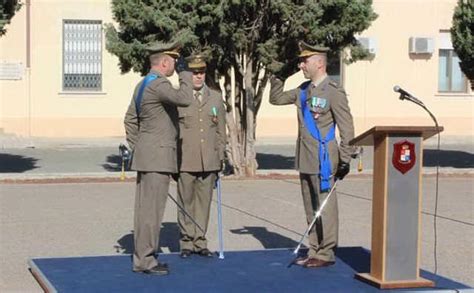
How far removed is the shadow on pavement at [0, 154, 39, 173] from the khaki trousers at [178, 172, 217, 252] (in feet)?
36.6

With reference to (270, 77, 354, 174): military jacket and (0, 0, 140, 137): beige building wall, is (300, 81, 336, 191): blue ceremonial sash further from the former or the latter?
(0, 0, 140, 137): beige building wall

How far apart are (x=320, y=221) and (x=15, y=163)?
1397 cm

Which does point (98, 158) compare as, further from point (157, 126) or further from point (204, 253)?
point (157, 126)

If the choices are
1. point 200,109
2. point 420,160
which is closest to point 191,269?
point 200,109

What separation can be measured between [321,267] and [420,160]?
4.87 feet

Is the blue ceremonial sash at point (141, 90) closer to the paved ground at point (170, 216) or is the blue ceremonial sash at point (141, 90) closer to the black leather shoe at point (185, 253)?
the black leather shoe at point (185, 253)

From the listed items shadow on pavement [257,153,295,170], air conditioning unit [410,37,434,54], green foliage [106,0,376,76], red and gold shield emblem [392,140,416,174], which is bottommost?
shadow on pavement [257,153,295,170]

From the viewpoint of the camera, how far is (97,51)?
92.4ft

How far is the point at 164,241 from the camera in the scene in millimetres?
10312

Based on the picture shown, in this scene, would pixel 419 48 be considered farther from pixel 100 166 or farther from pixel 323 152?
pixel 323 152

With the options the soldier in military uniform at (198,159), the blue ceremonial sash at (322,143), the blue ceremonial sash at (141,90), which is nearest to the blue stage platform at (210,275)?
the soldier in military uniform at (198,159)

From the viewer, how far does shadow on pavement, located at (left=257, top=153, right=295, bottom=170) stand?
21.1 meters

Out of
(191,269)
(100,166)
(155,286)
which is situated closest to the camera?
(155,286)

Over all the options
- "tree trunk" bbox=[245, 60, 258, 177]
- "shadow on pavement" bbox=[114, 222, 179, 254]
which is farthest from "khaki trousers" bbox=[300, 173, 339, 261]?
"tree trunk" bbox=[245, 60, 258, 177]
